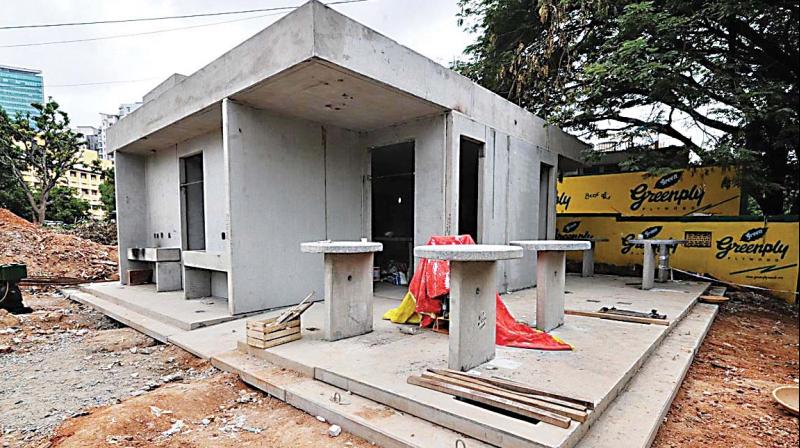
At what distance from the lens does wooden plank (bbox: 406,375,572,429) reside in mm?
2242

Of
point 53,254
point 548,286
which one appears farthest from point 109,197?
point 548,286

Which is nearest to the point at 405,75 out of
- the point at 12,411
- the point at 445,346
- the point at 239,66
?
the point at 239,66

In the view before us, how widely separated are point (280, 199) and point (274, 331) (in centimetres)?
232

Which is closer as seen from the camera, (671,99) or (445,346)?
(445,346)

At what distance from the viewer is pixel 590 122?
884cm

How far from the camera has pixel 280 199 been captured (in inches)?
217

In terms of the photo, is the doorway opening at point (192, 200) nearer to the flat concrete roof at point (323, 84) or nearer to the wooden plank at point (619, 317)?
the flat concrete roof at point (323, 84)

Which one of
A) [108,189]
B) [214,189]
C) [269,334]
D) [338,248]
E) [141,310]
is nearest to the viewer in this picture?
[338,248]

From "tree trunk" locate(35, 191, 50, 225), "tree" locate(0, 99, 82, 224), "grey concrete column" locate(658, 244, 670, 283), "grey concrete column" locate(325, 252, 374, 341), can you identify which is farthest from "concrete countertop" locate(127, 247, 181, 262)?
"tree trunk" locate(35, 191, 50, 225)

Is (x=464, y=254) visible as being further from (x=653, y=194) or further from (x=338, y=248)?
(x=653, y=194)

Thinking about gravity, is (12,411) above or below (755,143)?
below

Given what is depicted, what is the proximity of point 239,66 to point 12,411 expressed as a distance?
4.03 metres

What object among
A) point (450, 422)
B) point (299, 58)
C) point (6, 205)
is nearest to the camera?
point (450, 422)

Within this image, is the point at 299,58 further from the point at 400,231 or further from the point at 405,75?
the point at 400,231
